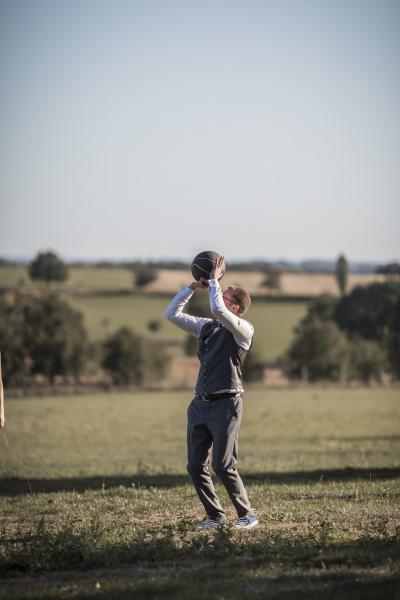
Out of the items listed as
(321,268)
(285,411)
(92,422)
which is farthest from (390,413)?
(321,268)

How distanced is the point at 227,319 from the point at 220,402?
978 millimetres

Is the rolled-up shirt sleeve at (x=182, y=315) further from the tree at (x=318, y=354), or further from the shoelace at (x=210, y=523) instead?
the tree at (x=318, y=354)

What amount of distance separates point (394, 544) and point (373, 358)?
70.3m

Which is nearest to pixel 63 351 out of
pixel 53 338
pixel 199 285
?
pixel 53 338

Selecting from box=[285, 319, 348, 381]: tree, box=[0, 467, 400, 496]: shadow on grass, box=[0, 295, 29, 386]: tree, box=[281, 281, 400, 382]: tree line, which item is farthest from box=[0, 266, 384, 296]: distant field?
box=[0, 467, 400, 496]: shadow on grass

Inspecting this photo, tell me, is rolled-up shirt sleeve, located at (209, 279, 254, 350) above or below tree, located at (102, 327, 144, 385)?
above

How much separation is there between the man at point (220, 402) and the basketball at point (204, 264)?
12 centimetres

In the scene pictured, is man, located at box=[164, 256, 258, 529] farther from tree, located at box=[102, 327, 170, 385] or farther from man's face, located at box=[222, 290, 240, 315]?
tree, located at box=[102, 327, 170, 385]

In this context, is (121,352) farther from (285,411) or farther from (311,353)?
(285,411)

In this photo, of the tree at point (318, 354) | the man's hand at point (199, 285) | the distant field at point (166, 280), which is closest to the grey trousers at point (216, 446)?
the man's hand at point (199, 285)

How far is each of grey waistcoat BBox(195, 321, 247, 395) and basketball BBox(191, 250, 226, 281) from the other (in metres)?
0.65

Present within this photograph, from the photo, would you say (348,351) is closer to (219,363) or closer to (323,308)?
(323,308)

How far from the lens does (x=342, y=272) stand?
82188 mm

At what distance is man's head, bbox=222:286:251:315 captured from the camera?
28.3ft
